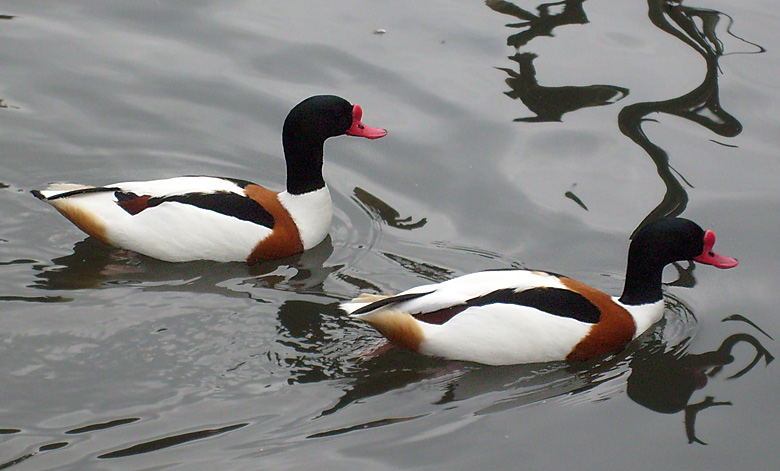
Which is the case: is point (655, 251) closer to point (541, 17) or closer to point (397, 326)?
point (397, 326)

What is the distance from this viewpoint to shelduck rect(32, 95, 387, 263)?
743 centimetres

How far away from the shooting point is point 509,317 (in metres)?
6.32

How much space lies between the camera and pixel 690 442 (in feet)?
18.9

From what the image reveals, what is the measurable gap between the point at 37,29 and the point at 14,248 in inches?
152

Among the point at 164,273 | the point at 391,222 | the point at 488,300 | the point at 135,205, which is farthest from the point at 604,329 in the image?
the point at 135,205

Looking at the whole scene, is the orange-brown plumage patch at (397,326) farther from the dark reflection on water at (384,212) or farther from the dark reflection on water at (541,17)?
the dark reflection on water at (541,17)

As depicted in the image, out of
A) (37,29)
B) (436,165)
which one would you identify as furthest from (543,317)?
(37,29)

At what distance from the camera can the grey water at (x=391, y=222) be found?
18.7ft

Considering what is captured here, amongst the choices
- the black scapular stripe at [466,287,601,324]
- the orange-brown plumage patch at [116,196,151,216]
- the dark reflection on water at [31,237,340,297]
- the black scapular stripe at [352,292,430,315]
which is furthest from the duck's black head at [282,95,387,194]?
the black scapular stripe at [466,287,601,324]

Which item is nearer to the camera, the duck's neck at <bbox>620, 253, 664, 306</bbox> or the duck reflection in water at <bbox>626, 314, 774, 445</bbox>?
the duck reflection in water at <bbox>626, 314, 774, 445</bbox>

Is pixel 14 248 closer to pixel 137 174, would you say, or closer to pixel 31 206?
pixel 31 206

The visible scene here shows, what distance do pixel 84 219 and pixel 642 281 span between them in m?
3.71

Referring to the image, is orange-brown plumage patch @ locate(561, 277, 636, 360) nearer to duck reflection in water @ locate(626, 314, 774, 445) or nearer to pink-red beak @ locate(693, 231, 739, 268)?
duck reflection in water @ locate(626, 314, 774, 445)

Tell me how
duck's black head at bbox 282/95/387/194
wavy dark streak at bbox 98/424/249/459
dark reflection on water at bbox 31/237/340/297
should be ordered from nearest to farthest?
wavy dark streak at bbox 98/424/249/459, dark reflection on water at bbox 31/237/340/297, duck's black head at bbox 282/95/387/194
